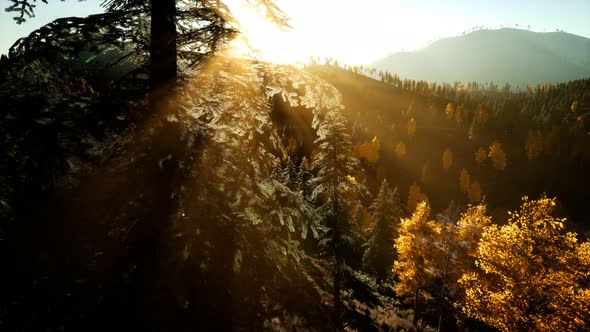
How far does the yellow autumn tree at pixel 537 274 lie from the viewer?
36.7 feet

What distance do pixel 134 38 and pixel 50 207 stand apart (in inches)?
106

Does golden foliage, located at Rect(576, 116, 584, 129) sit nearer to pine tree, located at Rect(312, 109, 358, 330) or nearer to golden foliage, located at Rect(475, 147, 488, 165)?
golden foliage, located at Rect(475, 147, 488, 165)

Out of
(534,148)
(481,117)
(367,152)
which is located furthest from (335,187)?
(481,117)

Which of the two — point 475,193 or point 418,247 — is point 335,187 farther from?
point 475,193

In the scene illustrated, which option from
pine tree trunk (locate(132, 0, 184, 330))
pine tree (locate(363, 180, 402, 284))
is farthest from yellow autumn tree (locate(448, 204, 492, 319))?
pine tree trunk (locate(132, 0, 184, 330))

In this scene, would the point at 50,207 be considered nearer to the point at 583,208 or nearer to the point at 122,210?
the point at 122,210

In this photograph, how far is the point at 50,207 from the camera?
306 cm

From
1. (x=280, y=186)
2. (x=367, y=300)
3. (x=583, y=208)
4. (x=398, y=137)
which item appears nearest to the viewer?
(x=280, y=186)

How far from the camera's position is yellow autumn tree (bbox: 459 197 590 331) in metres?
11.2

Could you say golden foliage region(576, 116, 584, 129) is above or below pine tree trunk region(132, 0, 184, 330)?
below

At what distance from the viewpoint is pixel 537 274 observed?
472 inches

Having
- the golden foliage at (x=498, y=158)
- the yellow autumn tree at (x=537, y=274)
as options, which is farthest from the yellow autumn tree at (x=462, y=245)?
the golden foliage at (x=498, y=158)

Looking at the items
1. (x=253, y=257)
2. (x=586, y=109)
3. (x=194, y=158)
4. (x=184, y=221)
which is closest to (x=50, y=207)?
(x=184, y=221)

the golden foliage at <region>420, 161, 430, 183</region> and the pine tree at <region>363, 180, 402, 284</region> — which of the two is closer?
the pine tree at <region>363, 180, 402, 284</region>
